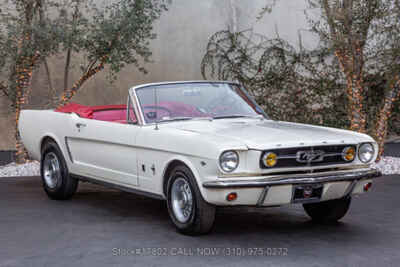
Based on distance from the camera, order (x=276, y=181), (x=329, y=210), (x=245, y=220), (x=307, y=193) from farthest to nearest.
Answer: (x=245, y=220)
(x=329, y=210)
(x=307, y=193)
(x=276, y=181)

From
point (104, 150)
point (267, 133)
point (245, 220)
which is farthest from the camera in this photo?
point (104, 150)

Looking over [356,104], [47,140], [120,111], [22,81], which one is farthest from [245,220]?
[22,81]

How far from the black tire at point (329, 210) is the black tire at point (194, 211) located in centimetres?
134

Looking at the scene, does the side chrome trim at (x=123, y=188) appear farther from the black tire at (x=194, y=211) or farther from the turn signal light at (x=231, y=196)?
the turn signal light at (x=231, y=196)

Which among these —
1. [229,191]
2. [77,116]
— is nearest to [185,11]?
[77,116]

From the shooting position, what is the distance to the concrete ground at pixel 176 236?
4926 millimetres

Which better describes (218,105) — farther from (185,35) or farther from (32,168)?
(185,35)

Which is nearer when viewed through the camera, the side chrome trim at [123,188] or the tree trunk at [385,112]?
the side chrome trim at [123,188]

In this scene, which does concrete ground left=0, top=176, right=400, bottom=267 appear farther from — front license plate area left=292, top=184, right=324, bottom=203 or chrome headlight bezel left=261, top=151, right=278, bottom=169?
chrome headlight bezel left=261, top=151, right=278, bottom=169

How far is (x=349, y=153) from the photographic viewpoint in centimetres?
571

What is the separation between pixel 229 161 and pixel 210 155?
163 mm

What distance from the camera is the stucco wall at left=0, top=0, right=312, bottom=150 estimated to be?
15977 mm

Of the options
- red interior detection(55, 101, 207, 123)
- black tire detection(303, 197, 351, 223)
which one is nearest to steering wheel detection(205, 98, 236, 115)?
red interior detection(55, 101, 207, 123)

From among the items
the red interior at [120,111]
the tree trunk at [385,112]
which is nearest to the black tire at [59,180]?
the red interior at [120,111]
